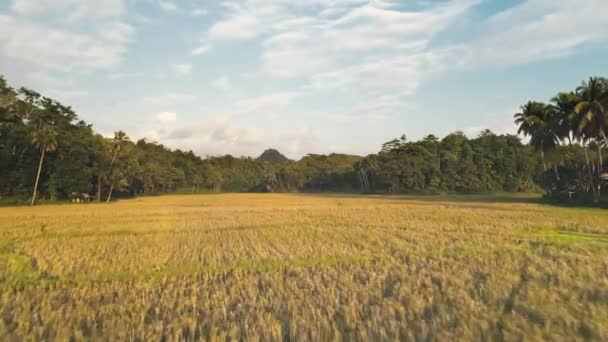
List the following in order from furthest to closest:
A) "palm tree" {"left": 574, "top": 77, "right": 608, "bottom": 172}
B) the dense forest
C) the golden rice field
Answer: the dense forest < "palm tree" {"left": 574, "top": 77, "right": 608, "bottom": 172} < the golden rice field

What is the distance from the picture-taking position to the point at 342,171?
128m

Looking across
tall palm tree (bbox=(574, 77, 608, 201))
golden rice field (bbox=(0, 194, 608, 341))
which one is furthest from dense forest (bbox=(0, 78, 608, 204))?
golden rice field (bbox=(0, 194, 608, 341))

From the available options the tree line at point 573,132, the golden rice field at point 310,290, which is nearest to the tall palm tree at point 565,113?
the tree line at point 573,132

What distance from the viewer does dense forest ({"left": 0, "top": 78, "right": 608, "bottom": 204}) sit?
4791cm

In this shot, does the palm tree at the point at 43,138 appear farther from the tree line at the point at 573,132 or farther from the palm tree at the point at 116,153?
the tree line at the point at 573,132

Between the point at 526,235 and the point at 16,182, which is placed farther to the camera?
the point at 16,182

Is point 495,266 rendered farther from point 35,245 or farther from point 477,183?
point 477,183

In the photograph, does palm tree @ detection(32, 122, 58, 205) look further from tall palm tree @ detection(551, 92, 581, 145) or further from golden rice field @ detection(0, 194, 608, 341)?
tall palm tree @ detection(551, 92, 581, 145)

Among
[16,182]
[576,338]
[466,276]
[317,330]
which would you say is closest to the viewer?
[576,338]

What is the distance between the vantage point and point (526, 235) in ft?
56.2

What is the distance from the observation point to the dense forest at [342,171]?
4791cm

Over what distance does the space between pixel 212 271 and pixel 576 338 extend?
328 inches

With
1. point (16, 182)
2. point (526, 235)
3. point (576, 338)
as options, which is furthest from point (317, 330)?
point (16, 182)

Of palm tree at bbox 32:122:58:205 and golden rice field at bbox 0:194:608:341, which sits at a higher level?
palm tree at bbox 32:122:58:205
